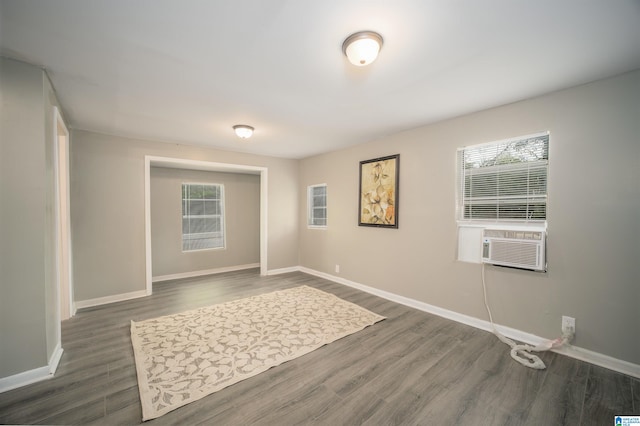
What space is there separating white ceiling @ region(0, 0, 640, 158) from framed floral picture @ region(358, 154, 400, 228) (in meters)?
0.97

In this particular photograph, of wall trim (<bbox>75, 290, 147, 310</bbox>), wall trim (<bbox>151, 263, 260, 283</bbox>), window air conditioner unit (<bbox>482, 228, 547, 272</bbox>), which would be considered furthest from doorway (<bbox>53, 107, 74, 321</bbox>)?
window air conditioner unit (<bbox>482, 228, 547, 272</bbox>)

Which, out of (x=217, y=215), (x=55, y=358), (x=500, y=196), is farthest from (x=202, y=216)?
(x=500, y=196)

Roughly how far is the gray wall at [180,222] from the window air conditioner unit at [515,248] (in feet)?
16.2

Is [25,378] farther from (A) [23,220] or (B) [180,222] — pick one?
(B) [180,222]

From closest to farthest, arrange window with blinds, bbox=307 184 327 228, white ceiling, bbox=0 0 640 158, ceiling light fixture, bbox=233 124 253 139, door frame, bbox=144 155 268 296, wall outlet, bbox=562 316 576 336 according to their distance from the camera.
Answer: white ceiling, bbox=0 0 640 158 → wall outlet, bbox=562 316 576 336 → ceiling light fixture, bbox=233 124 253 139 → door frame, bbox=144 155 268 296 → window with blinds, bbox=307 184 327 228

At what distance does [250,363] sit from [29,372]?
172 centimetres

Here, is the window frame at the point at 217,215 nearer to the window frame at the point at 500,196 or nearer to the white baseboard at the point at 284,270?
the white baseboard at the point at 284,270

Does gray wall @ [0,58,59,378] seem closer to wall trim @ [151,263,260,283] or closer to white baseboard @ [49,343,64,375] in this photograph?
white baseboard @ [49,343,64,375]

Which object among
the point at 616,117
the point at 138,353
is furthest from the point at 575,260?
the point at 138,353

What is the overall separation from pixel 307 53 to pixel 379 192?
8.35 feet

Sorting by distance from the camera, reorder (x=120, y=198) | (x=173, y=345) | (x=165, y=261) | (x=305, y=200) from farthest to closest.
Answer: (x=305, y=200) < (x=165, y=261) < (x=120, y=198) < (x=173, y=345)

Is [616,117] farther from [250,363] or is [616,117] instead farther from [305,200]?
[305,200]

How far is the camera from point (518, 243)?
102 inches

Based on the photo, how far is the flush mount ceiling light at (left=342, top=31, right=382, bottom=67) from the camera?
1.63 meters
